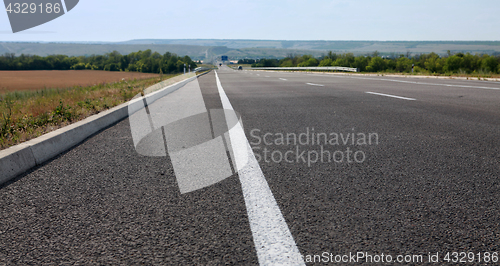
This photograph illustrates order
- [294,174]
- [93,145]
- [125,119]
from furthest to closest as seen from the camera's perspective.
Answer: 1. [125,119]
2. [93,145]
3. [294,174]

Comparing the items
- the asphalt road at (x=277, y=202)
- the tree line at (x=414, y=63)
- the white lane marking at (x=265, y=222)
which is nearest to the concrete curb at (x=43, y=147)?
the asphalt road at (x=277, y=202)

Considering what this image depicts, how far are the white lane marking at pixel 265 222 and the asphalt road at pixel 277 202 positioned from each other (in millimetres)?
50

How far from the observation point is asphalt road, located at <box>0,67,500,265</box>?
6.70 feet

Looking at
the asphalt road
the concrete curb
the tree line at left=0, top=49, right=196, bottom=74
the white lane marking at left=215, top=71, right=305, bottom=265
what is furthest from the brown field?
the tree line at left=0, top=49, right=196, bottom=74

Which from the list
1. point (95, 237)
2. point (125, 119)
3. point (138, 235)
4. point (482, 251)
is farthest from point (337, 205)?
point (125, 119)

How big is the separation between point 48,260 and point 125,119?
216 inches

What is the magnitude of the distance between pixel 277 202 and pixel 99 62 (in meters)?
80.7

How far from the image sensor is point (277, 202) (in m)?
2.67

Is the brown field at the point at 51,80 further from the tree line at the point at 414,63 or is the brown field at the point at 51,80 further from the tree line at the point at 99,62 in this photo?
the tree line at the point at 414,63

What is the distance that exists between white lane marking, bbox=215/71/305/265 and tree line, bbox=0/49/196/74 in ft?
182

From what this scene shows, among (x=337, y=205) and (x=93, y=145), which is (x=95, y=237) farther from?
(x=93, y=145)

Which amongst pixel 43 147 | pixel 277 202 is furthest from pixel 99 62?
pixel 277 202

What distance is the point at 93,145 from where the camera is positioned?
4.83 metres

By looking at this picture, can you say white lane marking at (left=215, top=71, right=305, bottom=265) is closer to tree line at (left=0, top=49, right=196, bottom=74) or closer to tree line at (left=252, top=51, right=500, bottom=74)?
tree line at (left=252, top=51, right=500, bottom=74)
